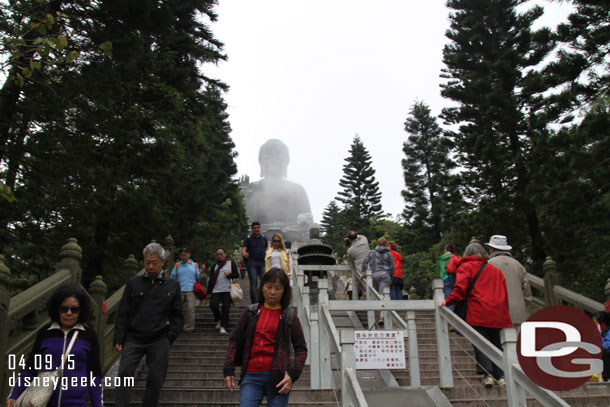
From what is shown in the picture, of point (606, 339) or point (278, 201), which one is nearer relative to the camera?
point (606, 339)

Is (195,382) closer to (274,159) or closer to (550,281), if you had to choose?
(550,281)

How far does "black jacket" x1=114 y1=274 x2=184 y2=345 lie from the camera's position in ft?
14.1

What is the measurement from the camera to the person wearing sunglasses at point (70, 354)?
307 cm

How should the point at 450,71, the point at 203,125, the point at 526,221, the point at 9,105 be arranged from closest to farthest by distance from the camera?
the point at 9,105, the point at 203,125, the point at 526,221, the point at 450,71

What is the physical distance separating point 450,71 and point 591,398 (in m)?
16.7

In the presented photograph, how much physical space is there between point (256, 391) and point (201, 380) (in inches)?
125

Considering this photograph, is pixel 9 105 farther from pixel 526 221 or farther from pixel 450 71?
pixel 450 71

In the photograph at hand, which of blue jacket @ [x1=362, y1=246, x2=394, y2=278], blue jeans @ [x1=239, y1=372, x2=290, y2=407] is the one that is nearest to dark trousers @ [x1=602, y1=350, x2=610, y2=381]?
blue jacket @ [x1=362, y1=246, x2=394, y2=278]

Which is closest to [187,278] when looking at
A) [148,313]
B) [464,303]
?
[148,313]

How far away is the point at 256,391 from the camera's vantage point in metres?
3.31

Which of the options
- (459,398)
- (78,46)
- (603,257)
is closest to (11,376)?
(459,398)

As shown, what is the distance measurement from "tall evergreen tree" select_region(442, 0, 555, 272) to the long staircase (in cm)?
929

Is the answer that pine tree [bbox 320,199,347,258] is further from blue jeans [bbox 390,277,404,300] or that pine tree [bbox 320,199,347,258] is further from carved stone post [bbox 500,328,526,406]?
carved stone post [bbox 500,328,526,406]

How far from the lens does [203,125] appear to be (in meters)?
14.8
